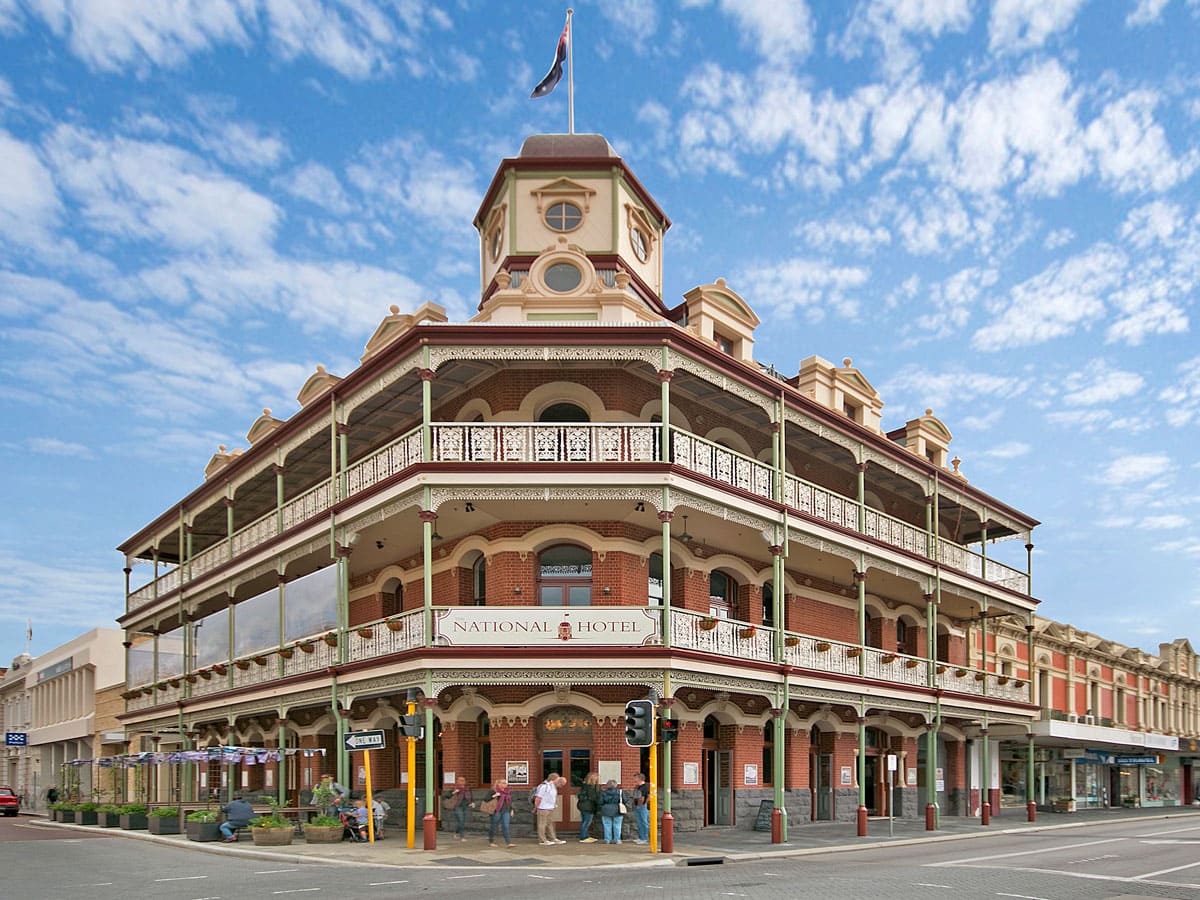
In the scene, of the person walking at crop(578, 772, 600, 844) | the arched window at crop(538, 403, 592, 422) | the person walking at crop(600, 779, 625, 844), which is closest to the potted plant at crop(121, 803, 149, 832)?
the person walking at crop(578, 772, 600, 844)

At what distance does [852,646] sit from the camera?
2792 centimetres

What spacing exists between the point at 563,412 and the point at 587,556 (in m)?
3.17

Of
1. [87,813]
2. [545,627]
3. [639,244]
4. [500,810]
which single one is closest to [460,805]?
[500,810]

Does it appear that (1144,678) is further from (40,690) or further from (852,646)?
(40,690)

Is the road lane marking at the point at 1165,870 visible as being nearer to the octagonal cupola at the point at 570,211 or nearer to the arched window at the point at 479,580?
the arched window at the point at 479,580

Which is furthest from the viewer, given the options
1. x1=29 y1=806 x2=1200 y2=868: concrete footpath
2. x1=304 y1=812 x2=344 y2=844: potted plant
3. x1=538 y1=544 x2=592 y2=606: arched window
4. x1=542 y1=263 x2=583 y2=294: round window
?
x1=542 y1=263 x2=583 y2=294: round window

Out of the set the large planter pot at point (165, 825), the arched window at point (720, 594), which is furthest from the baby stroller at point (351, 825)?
the arched window at point (720, 594)

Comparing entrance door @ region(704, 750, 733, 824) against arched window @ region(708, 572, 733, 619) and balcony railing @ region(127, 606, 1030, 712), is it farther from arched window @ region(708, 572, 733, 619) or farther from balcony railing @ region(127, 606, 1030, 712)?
arched window @ region(708, 572, 733, 619)

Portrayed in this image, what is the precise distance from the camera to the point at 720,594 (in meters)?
28.5

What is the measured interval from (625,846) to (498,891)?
6.94 meters

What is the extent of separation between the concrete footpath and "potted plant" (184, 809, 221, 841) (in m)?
0.24

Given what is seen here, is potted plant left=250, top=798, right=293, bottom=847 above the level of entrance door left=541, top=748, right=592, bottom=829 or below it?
below

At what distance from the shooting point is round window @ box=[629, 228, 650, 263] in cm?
3138

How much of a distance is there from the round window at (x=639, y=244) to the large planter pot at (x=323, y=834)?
53.2 ft
